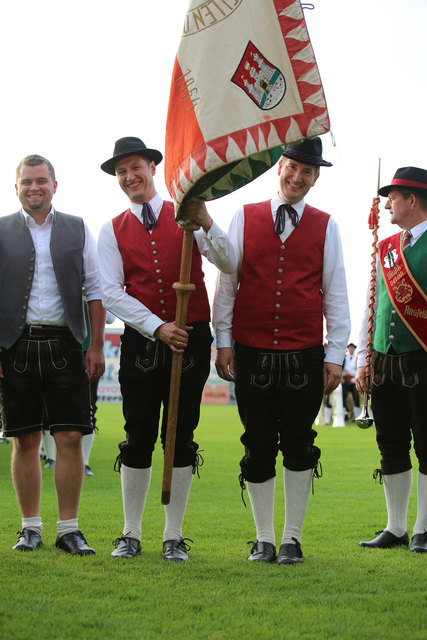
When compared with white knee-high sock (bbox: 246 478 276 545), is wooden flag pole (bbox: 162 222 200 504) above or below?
above

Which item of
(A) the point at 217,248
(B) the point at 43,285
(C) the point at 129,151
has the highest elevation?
(C) the point at 129,151

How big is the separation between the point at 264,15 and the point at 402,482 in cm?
277

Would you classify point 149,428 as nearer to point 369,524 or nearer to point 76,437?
point 76,437

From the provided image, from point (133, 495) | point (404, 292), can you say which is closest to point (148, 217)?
point (133, 495)

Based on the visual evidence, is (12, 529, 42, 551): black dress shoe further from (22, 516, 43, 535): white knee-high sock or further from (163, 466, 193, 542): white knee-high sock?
(163, 466, 193, 542): white knee-high sock

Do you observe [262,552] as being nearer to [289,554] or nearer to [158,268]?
[289,554]

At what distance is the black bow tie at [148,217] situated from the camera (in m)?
4.20

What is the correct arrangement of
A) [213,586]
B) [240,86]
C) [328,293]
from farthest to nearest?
[328,293]
[240,86]
[213,586]

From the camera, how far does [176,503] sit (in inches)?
165

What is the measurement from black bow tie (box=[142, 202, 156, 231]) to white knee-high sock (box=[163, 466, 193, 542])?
1297 millimetres

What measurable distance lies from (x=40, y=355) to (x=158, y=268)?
82 cm

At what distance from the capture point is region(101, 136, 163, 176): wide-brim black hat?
422 centimetres

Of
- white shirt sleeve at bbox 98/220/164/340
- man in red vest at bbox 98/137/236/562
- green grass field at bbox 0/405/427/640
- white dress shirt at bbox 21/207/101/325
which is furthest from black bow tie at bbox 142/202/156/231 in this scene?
green grass field at bbox 0/405/427/640

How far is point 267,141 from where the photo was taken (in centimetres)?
372
